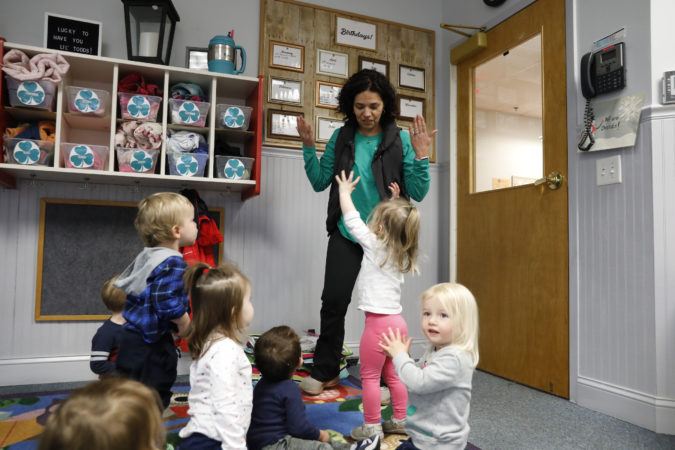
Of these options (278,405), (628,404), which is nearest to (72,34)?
(278,405)

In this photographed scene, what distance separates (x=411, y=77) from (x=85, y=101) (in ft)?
6.22

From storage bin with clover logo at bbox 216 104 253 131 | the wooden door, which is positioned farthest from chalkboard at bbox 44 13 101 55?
the wooden door

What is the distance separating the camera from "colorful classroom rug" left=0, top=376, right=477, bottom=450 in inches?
61.8

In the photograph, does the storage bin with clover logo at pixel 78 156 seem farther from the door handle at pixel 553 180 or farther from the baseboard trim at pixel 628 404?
the baseboard trim at pixel 628 404

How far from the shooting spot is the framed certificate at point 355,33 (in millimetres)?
2959

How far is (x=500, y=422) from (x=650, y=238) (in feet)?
2.95

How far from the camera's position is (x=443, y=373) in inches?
46.1

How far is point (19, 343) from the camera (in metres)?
2.32

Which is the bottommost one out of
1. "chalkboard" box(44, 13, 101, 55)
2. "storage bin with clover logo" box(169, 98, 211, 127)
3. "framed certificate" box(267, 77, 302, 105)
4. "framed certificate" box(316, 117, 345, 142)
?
"storage bin with clover logo" box(169, 98, 211, 127)

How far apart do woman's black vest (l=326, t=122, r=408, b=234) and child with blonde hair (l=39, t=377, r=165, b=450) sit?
136 cm

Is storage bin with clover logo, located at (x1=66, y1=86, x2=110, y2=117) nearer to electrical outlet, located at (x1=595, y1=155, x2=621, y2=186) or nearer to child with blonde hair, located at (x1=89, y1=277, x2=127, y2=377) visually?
child with blonde hair, located at (x1=89, y1=277, x2=127, y2=377)

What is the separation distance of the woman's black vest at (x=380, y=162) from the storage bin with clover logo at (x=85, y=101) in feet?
3.58

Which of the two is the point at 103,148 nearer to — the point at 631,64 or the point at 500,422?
the point at 500,422

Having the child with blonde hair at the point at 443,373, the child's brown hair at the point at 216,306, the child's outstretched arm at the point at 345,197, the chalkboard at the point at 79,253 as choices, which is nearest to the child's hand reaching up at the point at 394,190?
the child's outstretched arm at the point at 345,197
